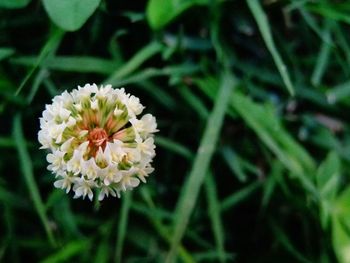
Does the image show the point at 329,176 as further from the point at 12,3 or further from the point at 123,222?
the point at 12,3

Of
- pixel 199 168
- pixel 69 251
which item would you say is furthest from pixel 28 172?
pixel 199 168

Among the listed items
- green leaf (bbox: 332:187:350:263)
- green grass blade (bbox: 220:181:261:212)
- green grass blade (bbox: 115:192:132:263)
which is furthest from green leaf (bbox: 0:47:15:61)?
green leaf (bbox: 332:187:350:263)

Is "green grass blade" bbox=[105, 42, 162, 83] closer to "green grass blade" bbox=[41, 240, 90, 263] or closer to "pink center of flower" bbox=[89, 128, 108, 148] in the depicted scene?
"green grass blade" bbox=[41, 240, 90, 263]

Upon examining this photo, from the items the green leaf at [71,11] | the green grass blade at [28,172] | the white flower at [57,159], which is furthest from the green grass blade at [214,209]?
the white flower at [57,159]

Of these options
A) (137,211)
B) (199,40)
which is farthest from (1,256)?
(199,40)

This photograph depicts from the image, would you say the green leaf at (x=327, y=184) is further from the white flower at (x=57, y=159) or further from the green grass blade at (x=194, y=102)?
the white flower at (x=57, y=159)

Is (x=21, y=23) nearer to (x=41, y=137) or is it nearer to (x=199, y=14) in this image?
(x=199, y=14)
